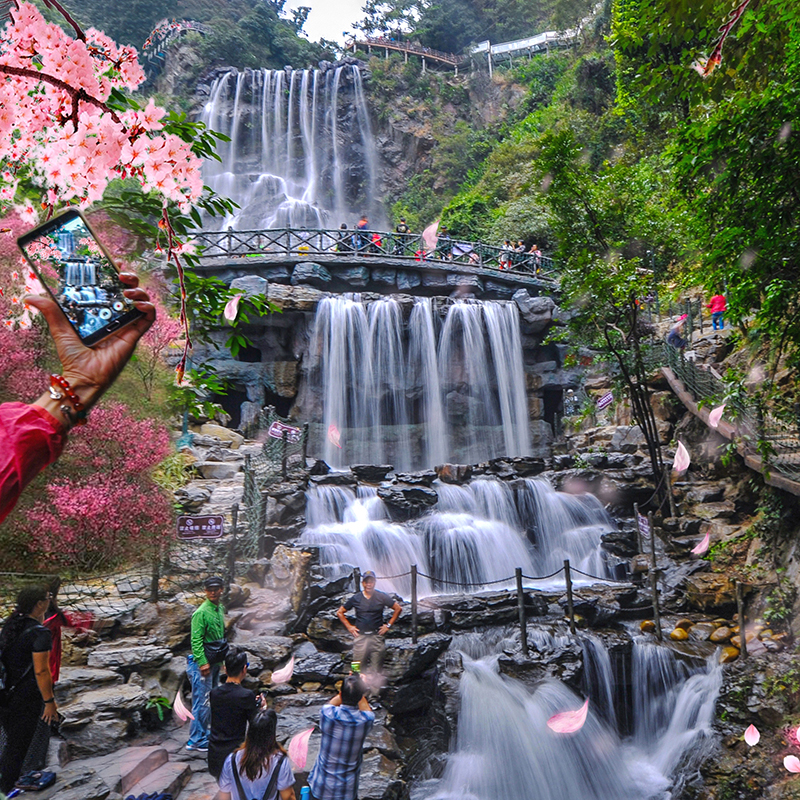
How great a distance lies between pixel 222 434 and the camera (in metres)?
15.5

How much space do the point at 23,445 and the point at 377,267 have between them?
801 inches

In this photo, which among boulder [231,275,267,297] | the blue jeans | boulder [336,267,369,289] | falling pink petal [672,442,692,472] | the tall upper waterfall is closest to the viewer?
the blue jeans

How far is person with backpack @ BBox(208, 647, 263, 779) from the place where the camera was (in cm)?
418

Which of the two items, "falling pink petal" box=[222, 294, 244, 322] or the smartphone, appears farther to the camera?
"falling pink petal" box=[222, 294, 244, 322]

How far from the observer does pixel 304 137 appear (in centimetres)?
3466

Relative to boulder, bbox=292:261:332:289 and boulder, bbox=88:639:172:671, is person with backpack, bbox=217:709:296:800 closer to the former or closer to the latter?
boulder, bbox=88:639:172:671

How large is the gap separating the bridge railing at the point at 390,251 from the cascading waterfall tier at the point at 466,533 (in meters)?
9.25

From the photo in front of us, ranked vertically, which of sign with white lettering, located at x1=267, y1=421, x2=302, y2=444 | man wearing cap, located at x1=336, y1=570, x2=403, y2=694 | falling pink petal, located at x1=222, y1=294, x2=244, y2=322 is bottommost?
man wearing cap, located at x1=336, y1=570, x2=403, y2=694

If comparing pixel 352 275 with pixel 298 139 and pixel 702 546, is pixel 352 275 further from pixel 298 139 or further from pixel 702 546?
pixel 298 139

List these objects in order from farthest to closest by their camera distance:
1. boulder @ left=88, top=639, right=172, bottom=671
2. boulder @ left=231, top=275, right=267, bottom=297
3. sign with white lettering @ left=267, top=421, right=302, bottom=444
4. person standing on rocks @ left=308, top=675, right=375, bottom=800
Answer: boulder @ left=231, top=275, right=267, bottom=297 < sign with white lettering @ left=267, top=421, right=302, bottom=444 < boulder @ left=88, top=639, right=172, bottom=671 < person standing on rocks @ left=308, top=675, right=375, bottom=800

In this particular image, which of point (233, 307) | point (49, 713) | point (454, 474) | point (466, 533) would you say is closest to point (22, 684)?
point (49, 713)

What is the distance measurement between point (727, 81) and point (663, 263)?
37.7 ft

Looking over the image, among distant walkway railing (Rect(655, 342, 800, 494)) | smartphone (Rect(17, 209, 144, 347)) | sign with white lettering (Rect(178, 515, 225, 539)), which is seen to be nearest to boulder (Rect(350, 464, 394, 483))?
distant walkway railing (Rect(655, 342, 800, 494))

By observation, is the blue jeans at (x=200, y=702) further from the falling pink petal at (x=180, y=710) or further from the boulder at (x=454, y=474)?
the boulder at (x=454, y=474)
